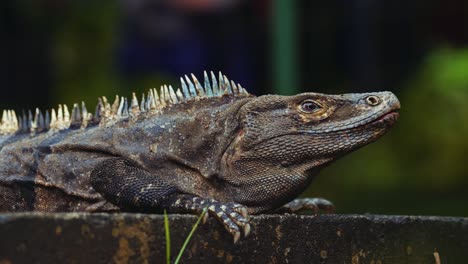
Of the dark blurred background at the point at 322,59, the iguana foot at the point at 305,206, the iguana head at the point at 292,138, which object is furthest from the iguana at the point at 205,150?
the dark blurred background at the point at 322,59

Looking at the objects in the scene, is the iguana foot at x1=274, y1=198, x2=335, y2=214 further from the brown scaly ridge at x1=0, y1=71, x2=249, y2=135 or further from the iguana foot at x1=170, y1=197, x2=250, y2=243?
the iguana foot at x1=170, y1=197, x2=250, y2=243

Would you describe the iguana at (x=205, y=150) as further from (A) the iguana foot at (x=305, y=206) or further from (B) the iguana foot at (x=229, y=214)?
(A) the iguana foot at (x=305, y=206)

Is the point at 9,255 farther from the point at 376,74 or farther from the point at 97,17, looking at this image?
the point at 97,17

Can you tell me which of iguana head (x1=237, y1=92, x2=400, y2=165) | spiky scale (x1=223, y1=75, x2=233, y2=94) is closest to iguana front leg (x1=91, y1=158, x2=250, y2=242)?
iguana head (x1=237, y1=92, x2=400, y2=165)

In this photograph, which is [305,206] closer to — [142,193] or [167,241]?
[142,193]

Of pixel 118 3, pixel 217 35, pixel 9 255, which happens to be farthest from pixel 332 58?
pixel 9 255
